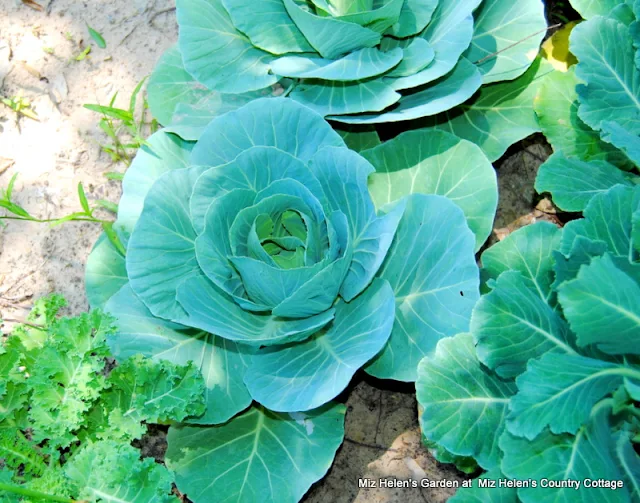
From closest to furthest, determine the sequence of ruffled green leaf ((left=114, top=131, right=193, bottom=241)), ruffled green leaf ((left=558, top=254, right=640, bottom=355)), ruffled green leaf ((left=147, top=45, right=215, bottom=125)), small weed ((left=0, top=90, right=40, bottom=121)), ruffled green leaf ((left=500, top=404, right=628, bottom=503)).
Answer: ruffled green leaf ((left=558, top=254, right=640, bottom=355))
ruffled green leaf ((left=500, top=404, right=628, bottom=503))
ruffled green leaf ((left=114, top=131, right=193, bottom=241))
ruffled green leaf ((left=147, top=45, right=215, bottom=125))
small weed ((left=0, top=90, right=40, bottom=121))

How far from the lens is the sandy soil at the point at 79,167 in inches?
84.9

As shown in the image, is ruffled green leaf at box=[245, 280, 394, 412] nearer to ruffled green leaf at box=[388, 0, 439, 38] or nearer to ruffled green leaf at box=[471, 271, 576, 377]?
ruffled green leaf at box=[471, 271, 576, 377]

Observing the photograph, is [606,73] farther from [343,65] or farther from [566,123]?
[343,65]

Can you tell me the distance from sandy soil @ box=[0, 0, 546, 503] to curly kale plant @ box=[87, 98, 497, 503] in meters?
0.24

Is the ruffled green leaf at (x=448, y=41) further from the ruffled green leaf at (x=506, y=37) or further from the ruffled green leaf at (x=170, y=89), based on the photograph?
the ruffled green leaf at (x=170, y=89)

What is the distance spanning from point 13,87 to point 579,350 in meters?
2.40

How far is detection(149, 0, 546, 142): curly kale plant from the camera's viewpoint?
6.68 feet

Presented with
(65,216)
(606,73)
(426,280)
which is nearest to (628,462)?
(426,280)

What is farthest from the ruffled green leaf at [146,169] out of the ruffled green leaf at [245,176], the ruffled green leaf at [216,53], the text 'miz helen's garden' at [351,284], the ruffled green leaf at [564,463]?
the ruffled green leaf at [564,463]

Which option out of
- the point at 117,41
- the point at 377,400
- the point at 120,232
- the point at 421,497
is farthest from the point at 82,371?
the point at 117,41

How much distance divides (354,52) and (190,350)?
1.06 meters

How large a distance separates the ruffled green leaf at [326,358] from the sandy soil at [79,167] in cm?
41

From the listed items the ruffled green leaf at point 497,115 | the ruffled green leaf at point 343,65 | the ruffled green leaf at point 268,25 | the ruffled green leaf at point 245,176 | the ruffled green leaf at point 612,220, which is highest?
the ruffled green leaf at point 268,25

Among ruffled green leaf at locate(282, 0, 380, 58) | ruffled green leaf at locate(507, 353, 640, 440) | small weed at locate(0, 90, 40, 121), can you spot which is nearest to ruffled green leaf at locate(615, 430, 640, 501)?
ruffled green leaf at locate(507, 353, 640, 440)
